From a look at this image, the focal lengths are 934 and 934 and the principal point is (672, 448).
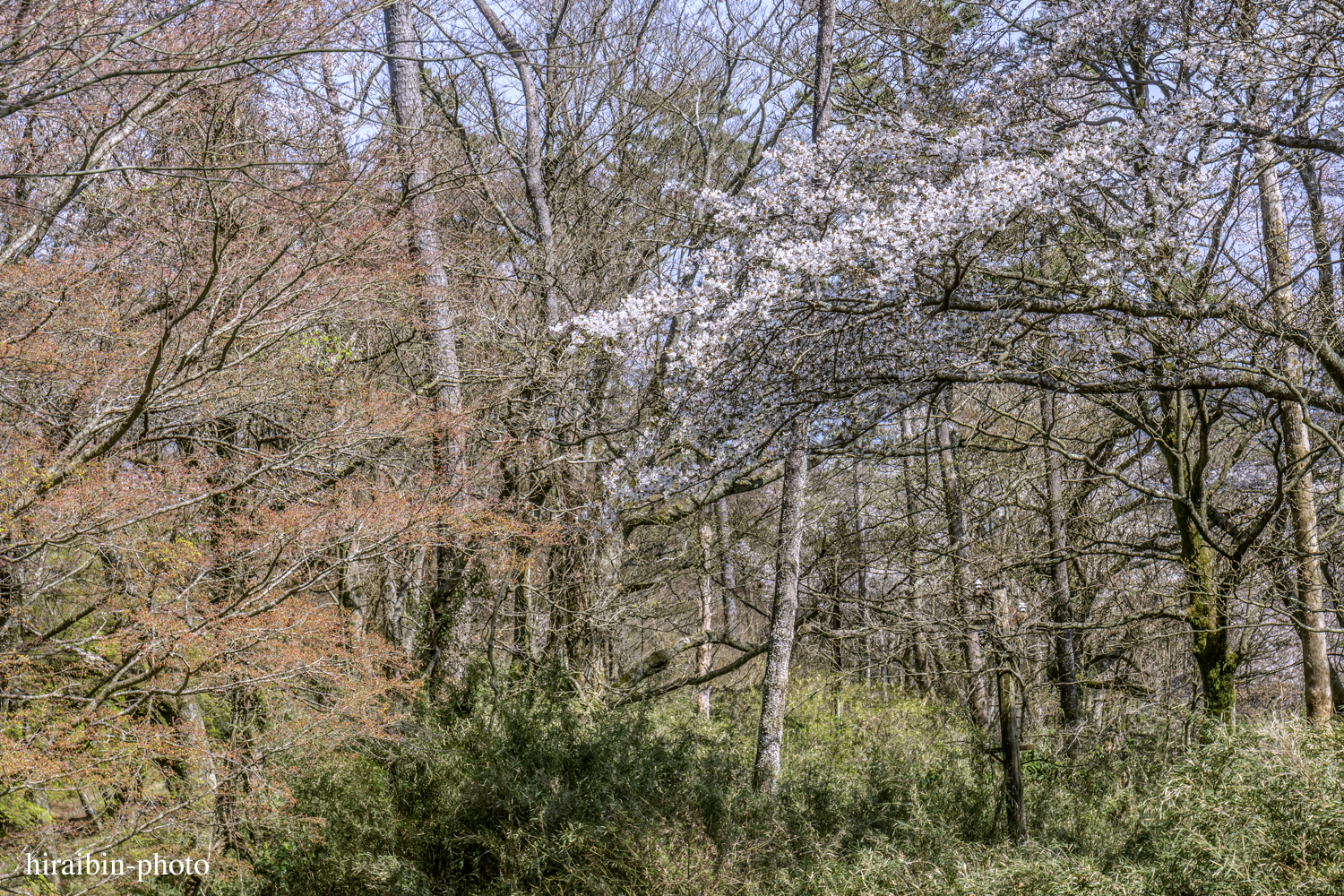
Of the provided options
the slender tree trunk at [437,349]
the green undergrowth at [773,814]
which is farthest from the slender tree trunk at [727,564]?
the slender tree trunk at [437,349]

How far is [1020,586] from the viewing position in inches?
317

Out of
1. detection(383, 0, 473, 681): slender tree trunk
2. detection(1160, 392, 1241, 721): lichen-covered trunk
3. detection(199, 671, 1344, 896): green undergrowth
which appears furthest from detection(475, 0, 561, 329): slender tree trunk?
detection(1160, 392, 1241, 721): lichen-covered trunk

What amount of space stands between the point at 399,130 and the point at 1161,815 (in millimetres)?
7629

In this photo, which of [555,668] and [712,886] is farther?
[555,668]

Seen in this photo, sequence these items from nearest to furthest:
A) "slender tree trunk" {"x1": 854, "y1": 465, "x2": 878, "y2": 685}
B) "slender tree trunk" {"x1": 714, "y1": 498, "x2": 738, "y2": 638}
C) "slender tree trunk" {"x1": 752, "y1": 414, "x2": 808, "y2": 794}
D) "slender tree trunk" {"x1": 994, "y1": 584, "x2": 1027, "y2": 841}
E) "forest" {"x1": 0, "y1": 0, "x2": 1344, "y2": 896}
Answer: "forest" {"x1": 0, "y1": 0, "x2": 1344, "y2": 896} → "slender tree trunk" {"x1": 994, "y1": 584, "x2": 1027, "y2": 841} → "slender tree trunk" {"x1": 752, "y1": 414, "x2": 808, "y2": 794} → "slender tree trunk" {"x1": 854, "y1": 465, "x2": 878, "y2": 685} → "slender tree trunk" {"x1": 714, "y1": 498, "x2": 738, "y2": 638}

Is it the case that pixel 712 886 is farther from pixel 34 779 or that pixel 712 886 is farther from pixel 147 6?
pixel 147 6

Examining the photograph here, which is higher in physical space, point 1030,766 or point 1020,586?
point 1020,586

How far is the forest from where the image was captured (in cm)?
453

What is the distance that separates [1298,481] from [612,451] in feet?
19.0

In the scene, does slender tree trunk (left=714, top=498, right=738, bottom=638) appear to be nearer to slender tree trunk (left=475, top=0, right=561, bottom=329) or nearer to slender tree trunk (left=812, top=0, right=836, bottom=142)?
slender tree trunk (left=475, top=0, right=561, bottom=329)

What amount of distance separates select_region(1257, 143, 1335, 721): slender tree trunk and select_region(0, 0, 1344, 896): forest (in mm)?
67

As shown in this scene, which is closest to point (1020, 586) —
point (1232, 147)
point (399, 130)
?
point (1232, 147)

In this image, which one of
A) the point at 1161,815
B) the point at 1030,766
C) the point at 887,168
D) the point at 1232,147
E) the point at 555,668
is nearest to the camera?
the point at 1161,815

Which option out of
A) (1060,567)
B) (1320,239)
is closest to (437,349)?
(1060,567)
